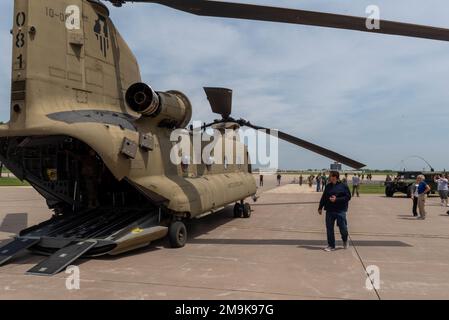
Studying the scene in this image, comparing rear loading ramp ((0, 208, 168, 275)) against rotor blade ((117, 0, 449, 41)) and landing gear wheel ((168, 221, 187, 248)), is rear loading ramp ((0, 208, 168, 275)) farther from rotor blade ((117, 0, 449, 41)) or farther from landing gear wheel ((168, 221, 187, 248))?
rotor blade ((117, 0, 449, 41))

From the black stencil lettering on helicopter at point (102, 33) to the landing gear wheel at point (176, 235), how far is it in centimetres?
405

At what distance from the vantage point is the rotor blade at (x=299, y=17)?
7.03m

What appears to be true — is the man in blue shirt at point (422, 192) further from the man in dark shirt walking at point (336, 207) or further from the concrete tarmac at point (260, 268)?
the man in dark shirt walking at point (336, 207)

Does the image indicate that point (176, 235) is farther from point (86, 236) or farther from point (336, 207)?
point (336, 207)

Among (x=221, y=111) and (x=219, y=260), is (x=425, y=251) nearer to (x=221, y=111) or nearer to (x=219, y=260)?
(x=219, y=260)

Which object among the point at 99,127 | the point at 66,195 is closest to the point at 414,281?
the point at 99,127

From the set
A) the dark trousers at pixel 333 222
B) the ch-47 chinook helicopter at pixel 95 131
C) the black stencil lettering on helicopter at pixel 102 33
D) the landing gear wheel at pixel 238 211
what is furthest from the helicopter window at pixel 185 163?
the landing gear wheel at pixel 238 211

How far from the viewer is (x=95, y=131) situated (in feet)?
24.7

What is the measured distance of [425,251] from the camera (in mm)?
8367

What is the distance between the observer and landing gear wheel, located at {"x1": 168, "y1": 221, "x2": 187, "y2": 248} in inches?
339

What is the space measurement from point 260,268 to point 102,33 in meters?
6.01

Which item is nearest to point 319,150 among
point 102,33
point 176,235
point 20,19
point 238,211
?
point 238,211

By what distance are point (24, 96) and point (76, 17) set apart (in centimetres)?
207

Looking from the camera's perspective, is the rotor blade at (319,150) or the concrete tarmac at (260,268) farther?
the rotor blade at (319,150)
